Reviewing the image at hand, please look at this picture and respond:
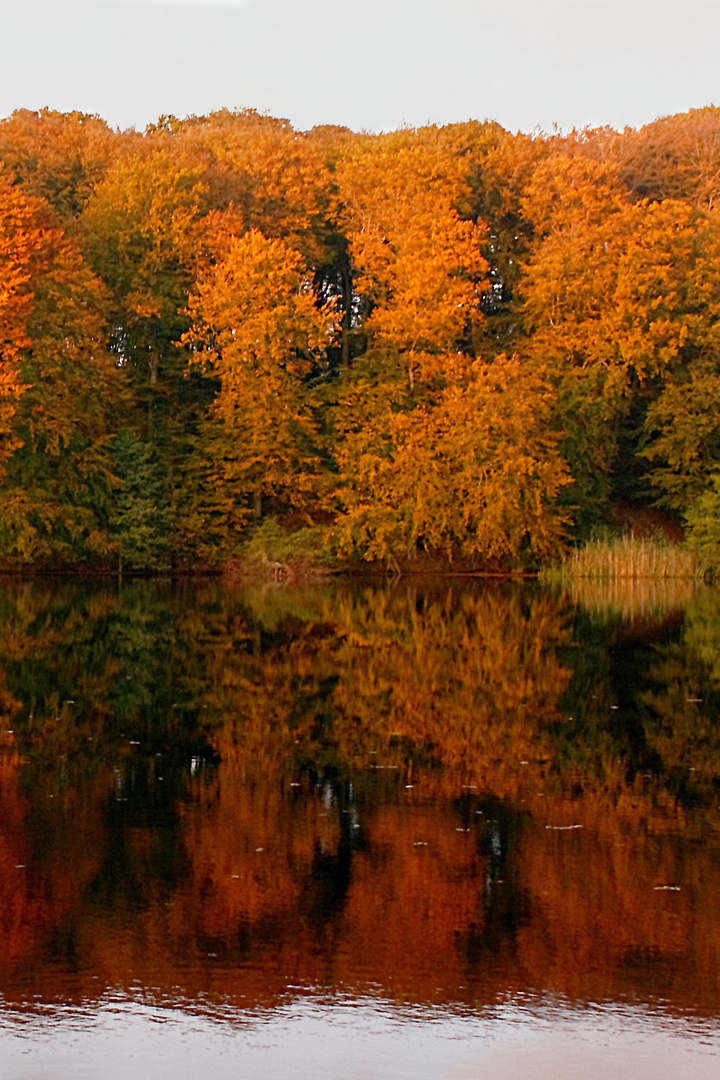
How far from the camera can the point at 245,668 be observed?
53.3 feet

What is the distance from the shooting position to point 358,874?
23.7 ft

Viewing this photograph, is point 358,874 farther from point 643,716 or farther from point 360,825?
point 643,716

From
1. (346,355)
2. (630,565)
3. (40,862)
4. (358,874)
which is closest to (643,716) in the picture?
(358,874)

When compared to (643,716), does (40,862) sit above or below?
below

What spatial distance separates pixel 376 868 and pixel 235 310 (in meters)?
34.8

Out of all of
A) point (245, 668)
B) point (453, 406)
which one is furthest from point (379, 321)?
point (245, 668)

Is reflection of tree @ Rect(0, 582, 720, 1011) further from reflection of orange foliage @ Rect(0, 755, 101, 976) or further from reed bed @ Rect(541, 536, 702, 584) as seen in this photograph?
reed bed @ Rect(541, 536, 702, 584)

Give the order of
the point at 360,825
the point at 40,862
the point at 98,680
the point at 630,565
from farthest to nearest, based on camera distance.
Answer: the point at 630,565, the point at 98,680, the point at 360,825, the point at 40,862

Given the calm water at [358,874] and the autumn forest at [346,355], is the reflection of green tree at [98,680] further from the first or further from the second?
the autumn forest at [346,355]

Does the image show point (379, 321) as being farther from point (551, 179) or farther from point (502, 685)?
point (502, 685)

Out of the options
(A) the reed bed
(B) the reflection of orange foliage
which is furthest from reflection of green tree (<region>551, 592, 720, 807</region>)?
(A) the reed bed

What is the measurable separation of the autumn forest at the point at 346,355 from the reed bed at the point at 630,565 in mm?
1225

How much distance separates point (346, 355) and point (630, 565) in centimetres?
1358

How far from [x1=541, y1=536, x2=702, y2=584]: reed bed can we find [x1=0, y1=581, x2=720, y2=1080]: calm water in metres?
22.4
